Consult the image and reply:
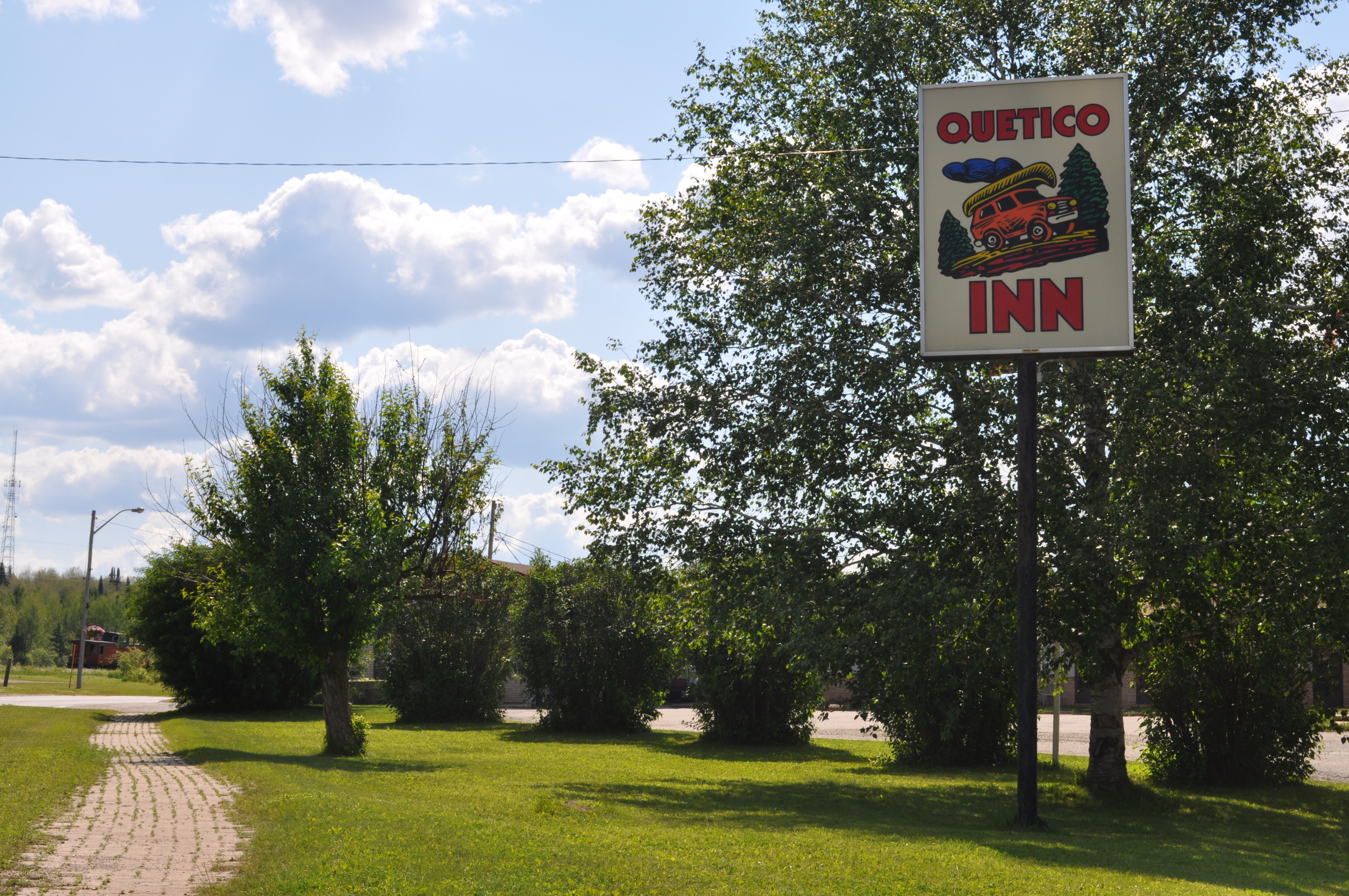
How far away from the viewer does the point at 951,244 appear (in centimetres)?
1288

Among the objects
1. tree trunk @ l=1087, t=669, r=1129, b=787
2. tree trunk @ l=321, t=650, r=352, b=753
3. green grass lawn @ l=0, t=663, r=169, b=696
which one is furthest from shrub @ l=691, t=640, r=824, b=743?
green grass lawn @ l=0, t=663, r=169, b=696

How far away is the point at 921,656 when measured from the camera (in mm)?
14227

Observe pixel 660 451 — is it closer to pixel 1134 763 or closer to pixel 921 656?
pixel 921 656

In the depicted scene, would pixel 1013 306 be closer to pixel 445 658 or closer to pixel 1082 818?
pixel 1082 818

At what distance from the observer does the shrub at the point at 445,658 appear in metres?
31.0

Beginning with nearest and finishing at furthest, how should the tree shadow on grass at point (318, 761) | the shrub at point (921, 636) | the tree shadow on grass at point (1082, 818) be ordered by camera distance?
the tree shadow on grass at point (1082, 818) → the shrub at point (921, 636) → the tree shadow on grass at point (318, 761)

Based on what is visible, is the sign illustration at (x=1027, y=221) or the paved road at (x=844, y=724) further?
the paved road at (x=844, y=724)

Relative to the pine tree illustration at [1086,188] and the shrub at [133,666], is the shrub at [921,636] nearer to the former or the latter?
the pine tree illustration at [1086,188]

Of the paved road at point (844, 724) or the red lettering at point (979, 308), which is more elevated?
the red lettering at point (979, 308)

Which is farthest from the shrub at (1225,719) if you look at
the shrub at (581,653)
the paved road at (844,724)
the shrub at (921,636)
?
the shrub at (581,653)

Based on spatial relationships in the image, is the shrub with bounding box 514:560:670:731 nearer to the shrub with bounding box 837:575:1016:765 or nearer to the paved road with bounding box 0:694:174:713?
the shrub with bounding box 837:575:1016:765

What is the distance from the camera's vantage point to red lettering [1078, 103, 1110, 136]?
1275 centimetres

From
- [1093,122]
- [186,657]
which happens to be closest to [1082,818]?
[1093,122]

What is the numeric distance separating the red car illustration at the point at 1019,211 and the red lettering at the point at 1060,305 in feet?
1.96
